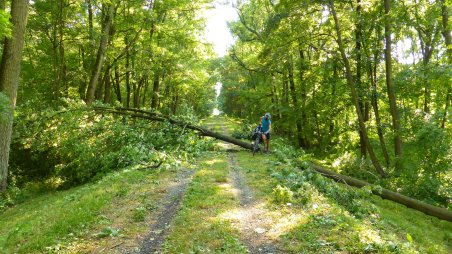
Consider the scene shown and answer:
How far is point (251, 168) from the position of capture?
1204 cm

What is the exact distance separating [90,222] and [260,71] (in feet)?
49.9

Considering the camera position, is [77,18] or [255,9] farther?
[255,9]

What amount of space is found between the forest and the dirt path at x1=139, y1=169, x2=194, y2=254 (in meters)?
0.04

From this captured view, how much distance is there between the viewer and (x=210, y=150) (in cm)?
1675

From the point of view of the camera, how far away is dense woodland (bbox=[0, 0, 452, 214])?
12.3m

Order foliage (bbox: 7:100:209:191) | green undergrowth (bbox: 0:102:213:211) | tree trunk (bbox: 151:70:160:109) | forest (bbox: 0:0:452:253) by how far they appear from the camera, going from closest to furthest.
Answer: forest (bbox: 0:0:452:253), green undergrowth (bbox: 0:102:213:211), foliage (bbox: 7:100:209:191), tree trunk (bbox: 151:70:160:109)

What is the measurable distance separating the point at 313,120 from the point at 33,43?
18.4 meters

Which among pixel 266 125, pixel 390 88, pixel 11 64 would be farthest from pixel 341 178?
pixel 11 64

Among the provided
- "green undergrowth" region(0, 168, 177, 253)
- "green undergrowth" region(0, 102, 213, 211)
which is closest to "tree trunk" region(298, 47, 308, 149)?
"green undergrowth" region(0, 102, 213, 211)

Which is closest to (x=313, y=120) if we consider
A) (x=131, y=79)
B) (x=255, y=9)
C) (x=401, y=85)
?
(x=401, y=85)

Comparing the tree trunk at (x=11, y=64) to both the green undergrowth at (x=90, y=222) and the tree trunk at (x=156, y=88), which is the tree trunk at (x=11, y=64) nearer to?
the green undergrowth at (x=90, y=222)

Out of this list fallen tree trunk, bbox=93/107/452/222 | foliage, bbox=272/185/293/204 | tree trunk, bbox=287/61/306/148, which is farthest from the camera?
tree trunk, bbox=287/61/306/148

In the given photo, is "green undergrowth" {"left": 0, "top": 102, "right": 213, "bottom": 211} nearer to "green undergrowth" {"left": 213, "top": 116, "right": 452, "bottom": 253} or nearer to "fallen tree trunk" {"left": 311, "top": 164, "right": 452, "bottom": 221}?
"green undergrowth" {"left": 213, "top": 116, "right": 452, "bottom": 253}

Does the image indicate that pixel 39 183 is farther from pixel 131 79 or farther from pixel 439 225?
pixel 439 225
